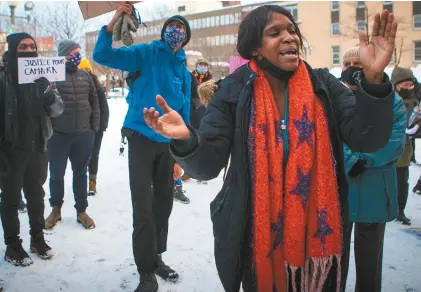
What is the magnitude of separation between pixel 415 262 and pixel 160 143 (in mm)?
2694

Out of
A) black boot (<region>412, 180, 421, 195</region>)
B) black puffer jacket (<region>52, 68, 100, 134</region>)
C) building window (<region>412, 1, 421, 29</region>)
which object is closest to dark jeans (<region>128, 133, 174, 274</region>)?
black puffer jacket (<region>52, 68, 100, 134</region>)

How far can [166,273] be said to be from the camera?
11.0 feet

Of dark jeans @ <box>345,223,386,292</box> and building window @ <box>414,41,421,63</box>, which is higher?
building window @ <box>414,41,421,63</box>

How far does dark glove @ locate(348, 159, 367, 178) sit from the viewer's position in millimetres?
2537

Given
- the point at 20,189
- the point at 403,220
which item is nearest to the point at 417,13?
the point at 403,220

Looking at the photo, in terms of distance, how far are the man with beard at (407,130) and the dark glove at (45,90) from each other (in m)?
3.68

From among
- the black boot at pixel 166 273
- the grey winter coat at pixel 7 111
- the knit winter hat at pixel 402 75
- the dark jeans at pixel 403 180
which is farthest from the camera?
the dark jeans at pixel 403 180

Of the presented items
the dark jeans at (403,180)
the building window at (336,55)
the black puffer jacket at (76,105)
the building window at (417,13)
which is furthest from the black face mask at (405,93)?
the building window at (336,55)

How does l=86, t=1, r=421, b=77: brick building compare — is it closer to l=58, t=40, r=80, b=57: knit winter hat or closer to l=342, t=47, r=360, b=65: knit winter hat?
l=58, t=40, r=80, b=57: knit winter hat

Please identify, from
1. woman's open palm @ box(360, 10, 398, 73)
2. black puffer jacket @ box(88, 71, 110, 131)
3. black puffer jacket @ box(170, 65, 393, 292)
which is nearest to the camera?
woman's open palm @ box(360, 10, 398, 73)

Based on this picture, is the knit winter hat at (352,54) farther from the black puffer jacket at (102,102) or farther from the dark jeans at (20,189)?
the black puffer jacket at (102,102)

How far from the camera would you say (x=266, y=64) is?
1.92 m

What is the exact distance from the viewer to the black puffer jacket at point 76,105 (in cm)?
464

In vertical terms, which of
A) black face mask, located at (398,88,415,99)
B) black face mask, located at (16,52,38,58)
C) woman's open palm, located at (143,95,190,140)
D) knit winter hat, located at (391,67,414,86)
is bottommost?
woman's open palm, located at (143,95,190,140)
